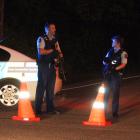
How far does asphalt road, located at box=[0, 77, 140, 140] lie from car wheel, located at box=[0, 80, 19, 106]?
21 cm

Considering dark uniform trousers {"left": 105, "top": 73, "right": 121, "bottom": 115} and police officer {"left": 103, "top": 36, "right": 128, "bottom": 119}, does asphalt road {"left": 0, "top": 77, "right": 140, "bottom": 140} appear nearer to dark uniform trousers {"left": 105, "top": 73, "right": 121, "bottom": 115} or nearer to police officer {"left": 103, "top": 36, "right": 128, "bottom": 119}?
dark uniform trousers {"left": 105, "top": 73, "right": 121, "bottom": 115}

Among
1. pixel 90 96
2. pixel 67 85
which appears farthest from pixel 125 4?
pixel 90 96

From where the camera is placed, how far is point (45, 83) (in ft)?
42.8

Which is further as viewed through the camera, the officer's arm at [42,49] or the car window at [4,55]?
the car window at [4,55]

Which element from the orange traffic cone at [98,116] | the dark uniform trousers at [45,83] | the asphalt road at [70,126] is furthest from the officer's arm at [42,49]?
the orange traffic cone at [98,116]

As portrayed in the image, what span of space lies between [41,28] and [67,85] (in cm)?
702

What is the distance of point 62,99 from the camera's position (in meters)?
16.4

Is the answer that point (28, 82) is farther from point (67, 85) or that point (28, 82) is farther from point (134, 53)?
point (134, 53)

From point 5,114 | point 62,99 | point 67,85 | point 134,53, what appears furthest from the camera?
point 134,53

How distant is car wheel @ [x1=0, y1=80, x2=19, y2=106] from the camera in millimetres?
13766

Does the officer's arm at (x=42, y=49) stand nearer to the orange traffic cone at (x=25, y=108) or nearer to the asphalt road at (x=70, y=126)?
the orange traffic cone at (x=25, y=108)

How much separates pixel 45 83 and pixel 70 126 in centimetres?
147

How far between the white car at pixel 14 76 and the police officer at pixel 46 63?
2.28ft

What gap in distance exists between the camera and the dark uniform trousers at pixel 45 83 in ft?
42.5
